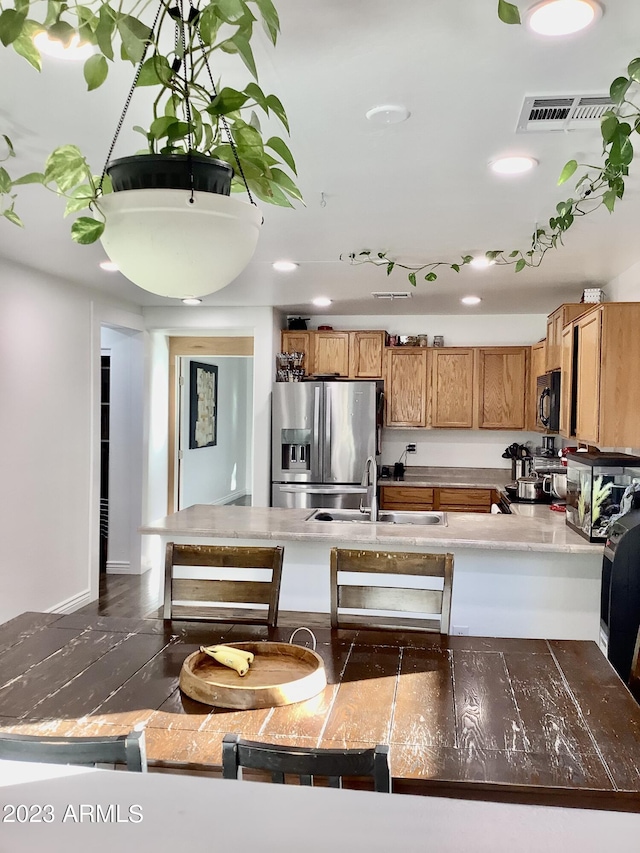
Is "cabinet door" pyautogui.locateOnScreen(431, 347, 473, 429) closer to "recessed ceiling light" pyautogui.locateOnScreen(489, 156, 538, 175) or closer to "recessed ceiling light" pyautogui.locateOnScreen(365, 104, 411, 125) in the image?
"recessed ceiling light" pyautogui.locateOnScreen(489, 156, 538, 175)

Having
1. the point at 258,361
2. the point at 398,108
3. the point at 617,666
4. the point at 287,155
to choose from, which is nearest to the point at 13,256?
the point at 258,361

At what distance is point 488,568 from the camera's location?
335 cm

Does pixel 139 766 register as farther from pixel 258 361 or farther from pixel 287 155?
pixel 258 361

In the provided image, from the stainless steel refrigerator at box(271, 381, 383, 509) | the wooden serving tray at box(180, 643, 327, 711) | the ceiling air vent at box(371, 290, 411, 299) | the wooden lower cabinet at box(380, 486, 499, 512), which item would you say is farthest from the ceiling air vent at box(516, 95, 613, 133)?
the wooden lower cabinet at box(380, 486, 499, 512)

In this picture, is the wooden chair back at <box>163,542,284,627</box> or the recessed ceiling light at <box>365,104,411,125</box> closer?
the recessed ceiling light at <box>365,104,411,125</box>

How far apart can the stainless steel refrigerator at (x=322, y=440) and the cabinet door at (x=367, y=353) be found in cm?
43

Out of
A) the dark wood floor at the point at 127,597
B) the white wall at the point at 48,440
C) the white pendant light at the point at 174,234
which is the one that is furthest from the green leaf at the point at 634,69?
the dark wood floor at the point at 127,597

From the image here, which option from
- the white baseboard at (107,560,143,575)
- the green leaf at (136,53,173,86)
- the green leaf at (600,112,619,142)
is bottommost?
the white baseboard at (107,560,143,575)

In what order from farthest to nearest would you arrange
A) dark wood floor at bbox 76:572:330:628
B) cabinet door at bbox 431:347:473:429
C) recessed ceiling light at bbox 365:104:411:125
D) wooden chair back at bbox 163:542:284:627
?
1. cabinet door at bbox 431:347:473:429
2. dark wood floor at bbox 76:572:330:628
3. wooden chair back at bbox 163:542:284:627
4. recessed ceiling light at bbox 365:104:411:125

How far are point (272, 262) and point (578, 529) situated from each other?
2245 millimetres

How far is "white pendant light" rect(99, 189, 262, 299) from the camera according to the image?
1.02 meters

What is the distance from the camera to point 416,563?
8.00 feet

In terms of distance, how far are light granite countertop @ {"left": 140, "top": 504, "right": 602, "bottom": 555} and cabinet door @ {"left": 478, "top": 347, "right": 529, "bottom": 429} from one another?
2186mm

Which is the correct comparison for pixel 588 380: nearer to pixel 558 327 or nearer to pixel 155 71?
pixel 558 327
